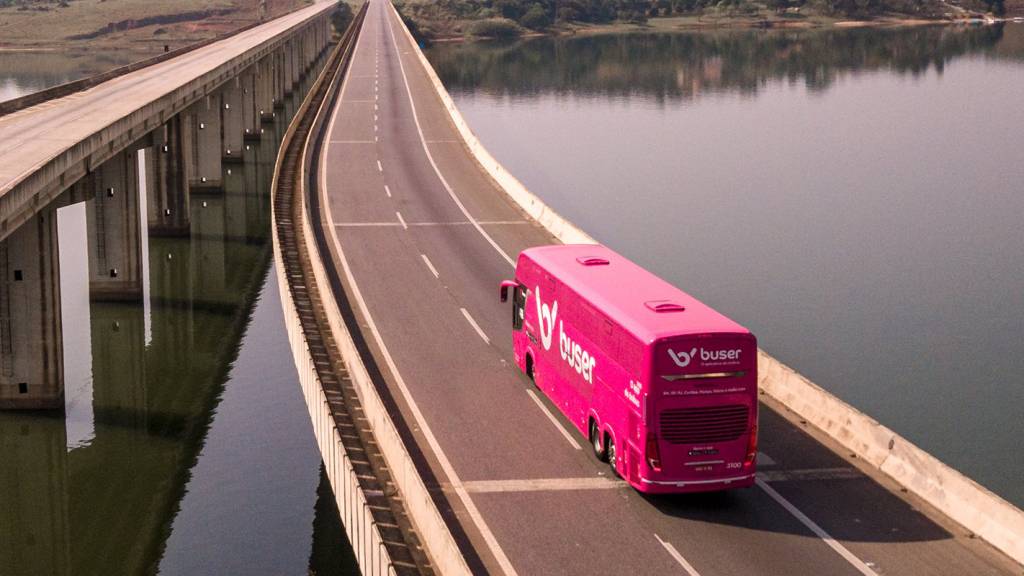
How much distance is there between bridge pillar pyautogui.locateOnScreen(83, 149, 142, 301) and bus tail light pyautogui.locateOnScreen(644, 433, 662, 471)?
103ft

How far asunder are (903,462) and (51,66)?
549ft

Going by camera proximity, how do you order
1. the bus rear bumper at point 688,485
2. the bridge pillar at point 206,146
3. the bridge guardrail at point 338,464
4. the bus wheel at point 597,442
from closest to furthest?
the bridge guardrail at point 338,464 < the bus rear bumper at point 688,485 < the bus wheel at point 597,442 < the bridge pillar at point 206,146

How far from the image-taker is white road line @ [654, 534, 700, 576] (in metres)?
21.3

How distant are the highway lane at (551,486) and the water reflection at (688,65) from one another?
100456 mm

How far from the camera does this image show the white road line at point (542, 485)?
24734 millimetres

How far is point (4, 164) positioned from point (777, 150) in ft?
229

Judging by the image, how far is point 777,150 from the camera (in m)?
97.5

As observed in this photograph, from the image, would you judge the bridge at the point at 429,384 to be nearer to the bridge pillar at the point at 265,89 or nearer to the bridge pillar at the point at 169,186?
the bridge pillar at the point at 169,186

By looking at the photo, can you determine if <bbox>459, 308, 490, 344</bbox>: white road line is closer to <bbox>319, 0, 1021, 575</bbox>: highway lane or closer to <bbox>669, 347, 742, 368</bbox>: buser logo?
<bbox>319, 0, 1021, 575</bbox>: highway lane

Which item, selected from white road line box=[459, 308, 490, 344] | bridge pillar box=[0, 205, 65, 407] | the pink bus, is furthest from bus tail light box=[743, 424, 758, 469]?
bridge pillar box=[0, 205, 65, 407]

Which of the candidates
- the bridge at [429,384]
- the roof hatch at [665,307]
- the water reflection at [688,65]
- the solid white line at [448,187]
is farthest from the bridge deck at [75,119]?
the water reflection at [688,65]

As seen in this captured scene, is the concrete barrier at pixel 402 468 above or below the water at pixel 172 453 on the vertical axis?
above

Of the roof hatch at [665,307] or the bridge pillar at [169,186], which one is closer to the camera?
the roof hatch at [665,307]

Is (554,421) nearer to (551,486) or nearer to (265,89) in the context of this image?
(551,486)
